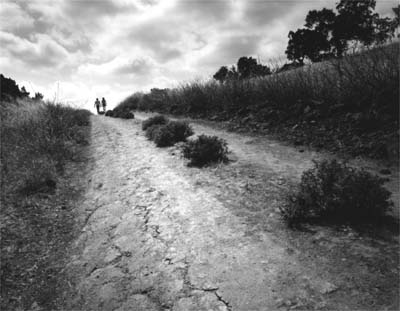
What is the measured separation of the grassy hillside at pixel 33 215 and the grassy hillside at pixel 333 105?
444 cm

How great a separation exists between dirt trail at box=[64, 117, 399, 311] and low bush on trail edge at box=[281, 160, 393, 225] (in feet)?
0.68

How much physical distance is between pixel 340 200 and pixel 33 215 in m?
3.82

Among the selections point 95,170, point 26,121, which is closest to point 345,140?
point 95,170

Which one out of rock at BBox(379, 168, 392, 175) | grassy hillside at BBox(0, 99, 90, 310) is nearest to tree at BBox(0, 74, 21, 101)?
grassy hillside at BBox(0, 99, 90, 310)

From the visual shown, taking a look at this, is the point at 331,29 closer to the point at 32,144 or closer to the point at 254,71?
the point at 254,71

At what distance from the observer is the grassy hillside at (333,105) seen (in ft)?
15.4

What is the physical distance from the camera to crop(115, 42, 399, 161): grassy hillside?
4680mm

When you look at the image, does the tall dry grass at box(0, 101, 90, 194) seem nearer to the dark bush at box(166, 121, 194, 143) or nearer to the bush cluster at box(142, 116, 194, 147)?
the bush cluster at box(142, 116, 194, 147)

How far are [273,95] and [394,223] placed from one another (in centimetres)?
601

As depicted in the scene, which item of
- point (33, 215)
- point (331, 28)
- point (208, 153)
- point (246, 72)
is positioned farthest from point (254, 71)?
point (331, 28)

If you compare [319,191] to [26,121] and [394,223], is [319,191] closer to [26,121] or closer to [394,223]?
[394,223]

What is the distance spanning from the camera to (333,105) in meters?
5.81

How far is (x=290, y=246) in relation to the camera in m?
2.36

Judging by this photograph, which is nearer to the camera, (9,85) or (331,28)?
(9,85)
